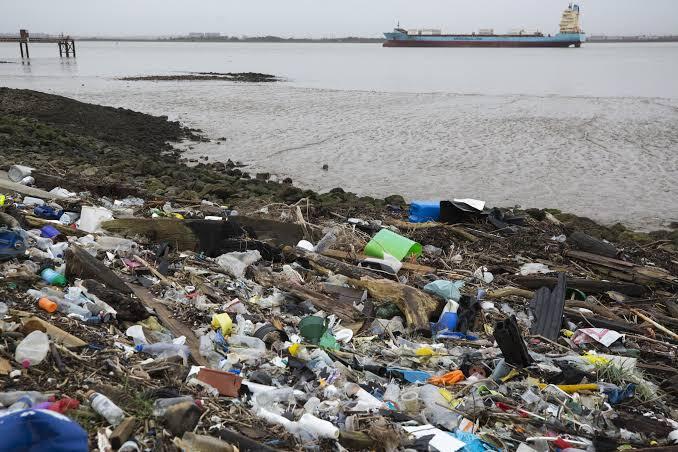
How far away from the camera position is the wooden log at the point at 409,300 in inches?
213

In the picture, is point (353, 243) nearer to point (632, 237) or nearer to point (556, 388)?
point (556, 388)

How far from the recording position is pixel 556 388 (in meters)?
4.22

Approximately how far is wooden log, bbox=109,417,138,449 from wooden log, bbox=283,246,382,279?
11.7 ft

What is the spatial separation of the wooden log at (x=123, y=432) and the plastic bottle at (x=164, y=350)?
0.99 metres

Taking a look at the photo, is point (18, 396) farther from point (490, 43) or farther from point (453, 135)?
point (490, 43)

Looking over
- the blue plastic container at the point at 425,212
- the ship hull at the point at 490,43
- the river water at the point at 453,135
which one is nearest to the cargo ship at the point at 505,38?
the ship hull at the point at 490,43

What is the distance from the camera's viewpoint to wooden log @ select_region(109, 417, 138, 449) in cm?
279

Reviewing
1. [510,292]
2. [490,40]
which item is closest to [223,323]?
[510,292]

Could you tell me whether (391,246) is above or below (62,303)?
below

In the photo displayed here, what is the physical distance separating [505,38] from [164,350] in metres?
119

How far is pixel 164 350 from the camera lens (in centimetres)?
402

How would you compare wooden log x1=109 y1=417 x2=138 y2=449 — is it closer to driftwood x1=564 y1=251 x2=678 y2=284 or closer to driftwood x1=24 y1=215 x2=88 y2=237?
driftwood x1=24 y1=215 x2=88 y2=237

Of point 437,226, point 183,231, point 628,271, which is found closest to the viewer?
point 183,231

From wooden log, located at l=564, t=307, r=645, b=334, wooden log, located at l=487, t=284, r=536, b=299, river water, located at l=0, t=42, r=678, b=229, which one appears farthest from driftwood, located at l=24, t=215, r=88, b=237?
river water, located at l=0, t=42, r=678, b=229
